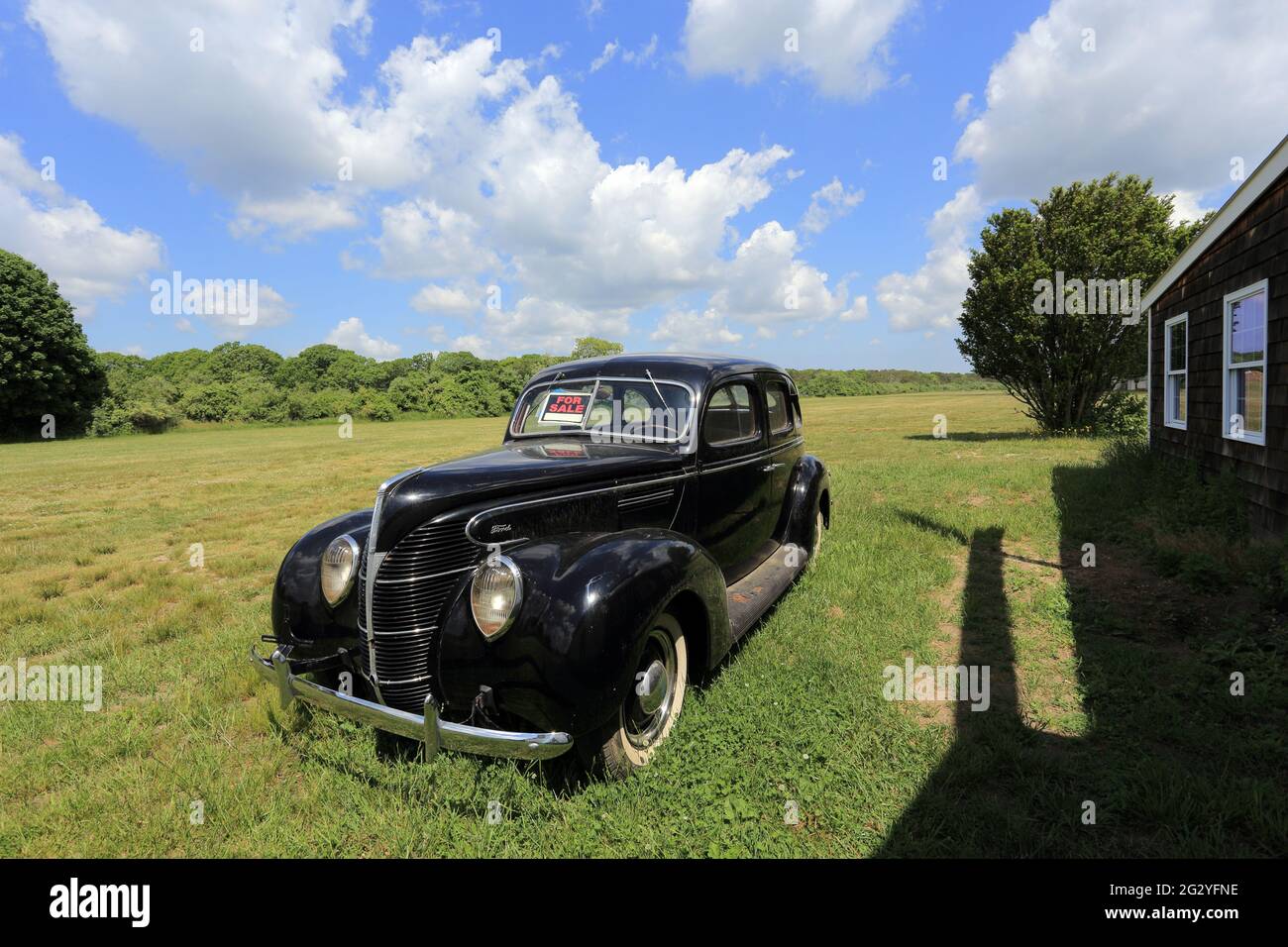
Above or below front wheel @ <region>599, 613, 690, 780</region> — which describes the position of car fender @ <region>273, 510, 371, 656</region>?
above

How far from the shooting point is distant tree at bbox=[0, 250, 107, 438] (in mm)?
29531

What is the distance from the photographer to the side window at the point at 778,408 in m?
5.30

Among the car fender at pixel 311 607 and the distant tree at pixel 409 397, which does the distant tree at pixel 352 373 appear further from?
the car fender at pixel 311 607

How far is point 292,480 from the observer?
1447 centimetres

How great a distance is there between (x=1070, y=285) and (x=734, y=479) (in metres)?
17.3

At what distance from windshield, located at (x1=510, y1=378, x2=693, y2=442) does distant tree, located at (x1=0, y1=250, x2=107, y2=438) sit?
126 ft

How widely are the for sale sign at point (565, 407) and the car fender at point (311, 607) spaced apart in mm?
1451

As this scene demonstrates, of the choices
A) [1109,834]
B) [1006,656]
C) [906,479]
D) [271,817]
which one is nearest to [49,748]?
[271,817]

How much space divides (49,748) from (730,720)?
3.60 meters

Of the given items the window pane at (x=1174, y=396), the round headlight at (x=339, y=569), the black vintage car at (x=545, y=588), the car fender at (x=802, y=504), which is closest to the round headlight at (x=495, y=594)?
the black vintage car at (x=545, y=588)

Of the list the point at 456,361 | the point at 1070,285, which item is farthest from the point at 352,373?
the point at 1070,285

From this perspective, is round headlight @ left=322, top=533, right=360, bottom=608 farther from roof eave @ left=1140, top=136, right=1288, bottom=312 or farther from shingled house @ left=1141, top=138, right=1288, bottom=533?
roof eave @ left=1140, top=136, right=1288, bottom=312

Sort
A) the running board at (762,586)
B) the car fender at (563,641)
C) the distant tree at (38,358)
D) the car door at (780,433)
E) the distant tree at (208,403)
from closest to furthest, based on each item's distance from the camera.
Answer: the car fender at (563,641)
the running board at (762,586)
the car door at (780,433)
the distant tree at (38,358)
the distant tree at (208,403)

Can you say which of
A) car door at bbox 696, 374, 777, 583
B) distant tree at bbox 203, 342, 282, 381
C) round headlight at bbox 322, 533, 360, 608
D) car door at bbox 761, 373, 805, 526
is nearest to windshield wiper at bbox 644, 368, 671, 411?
car door at bbox 696, 374, 777, 583
